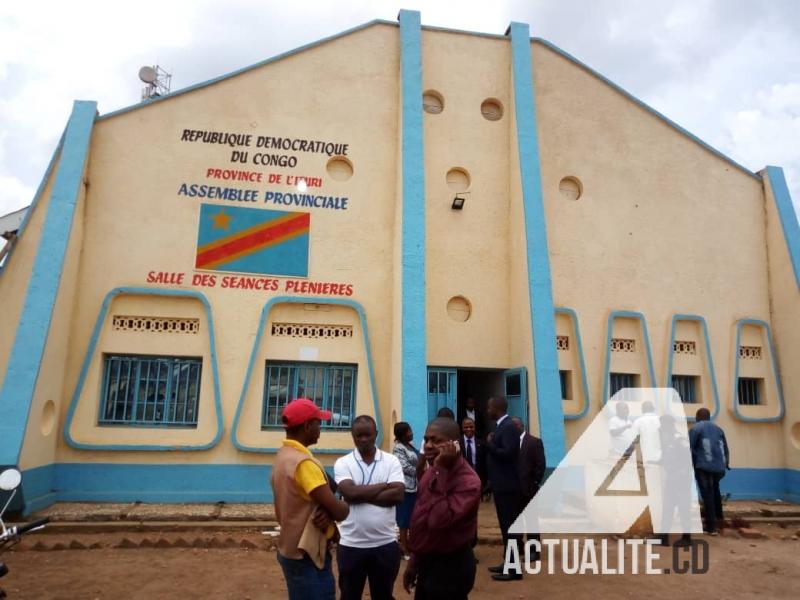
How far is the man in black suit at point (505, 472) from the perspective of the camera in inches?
229

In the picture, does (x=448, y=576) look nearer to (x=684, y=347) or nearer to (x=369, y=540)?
(x=369, y=540)

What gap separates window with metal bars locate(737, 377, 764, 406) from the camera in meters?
10.9

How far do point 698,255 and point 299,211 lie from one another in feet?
24.6

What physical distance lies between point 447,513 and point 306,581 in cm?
83

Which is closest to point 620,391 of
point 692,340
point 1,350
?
point 692,340

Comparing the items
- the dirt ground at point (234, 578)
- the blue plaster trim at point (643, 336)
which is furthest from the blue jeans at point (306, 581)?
the blue plaster trim at point (643, 336)

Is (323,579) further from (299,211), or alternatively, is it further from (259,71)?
(259,71)

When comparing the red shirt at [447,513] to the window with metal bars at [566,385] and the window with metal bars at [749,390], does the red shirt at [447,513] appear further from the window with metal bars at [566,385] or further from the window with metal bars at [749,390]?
the window with metal bars at [749,390]

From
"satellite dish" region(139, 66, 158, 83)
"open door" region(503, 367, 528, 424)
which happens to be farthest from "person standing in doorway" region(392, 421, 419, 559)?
"satellite dish" region(139, 66, 158, 83)

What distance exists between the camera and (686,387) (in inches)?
426

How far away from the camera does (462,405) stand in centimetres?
1215

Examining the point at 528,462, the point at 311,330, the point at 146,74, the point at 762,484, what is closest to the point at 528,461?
the point at 528,462

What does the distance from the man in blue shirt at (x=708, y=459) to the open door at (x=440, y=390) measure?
141 inches

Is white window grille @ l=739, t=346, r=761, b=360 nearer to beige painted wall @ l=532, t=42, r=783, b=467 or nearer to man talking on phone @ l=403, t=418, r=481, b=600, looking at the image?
beige painted wall @ l=532, t=42, r=783, b=467
